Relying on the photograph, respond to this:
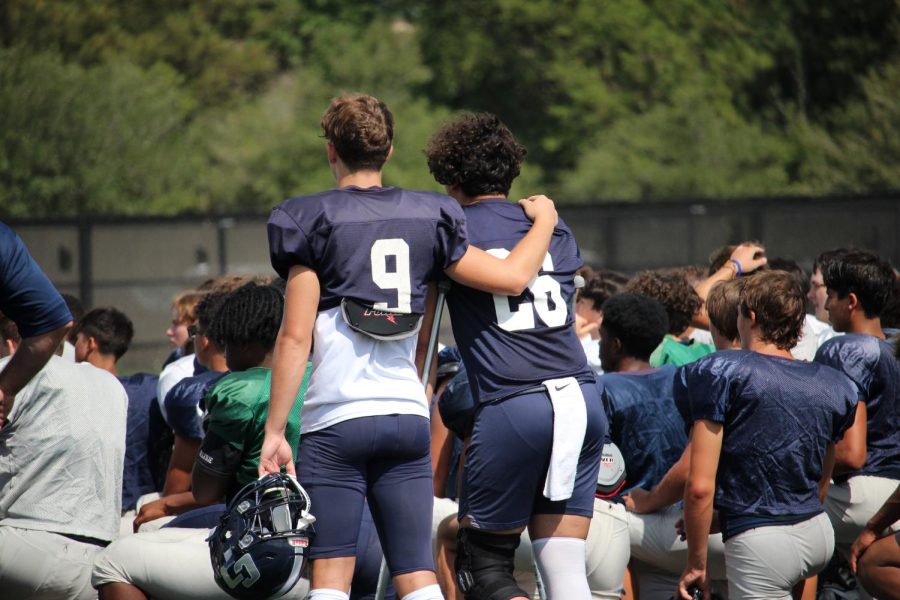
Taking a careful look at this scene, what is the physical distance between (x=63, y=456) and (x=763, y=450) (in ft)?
8.95

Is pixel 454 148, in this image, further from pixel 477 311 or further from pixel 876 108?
pixel 876 108

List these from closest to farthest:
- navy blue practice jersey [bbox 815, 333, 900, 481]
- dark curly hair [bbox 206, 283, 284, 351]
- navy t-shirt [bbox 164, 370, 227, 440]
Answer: dark curly hair [bbox 206, 283, 284, 351], navy t-shirt [bbox 164, 370, 227, 440], navy blue practice jersey [bbox 815, 333, 900, 481]

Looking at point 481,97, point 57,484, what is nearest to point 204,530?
point 57,484

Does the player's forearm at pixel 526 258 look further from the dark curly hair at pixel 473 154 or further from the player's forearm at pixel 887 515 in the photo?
the player's forearm at pixel 887 515

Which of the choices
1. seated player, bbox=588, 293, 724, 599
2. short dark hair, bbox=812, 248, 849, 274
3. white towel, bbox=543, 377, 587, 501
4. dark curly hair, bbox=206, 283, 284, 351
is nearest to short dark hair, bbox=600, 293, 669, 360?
seated player, bbox=588, 293, 724, 599

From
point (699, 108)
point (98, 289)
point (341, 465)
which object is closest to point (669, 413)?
point (341, 465)

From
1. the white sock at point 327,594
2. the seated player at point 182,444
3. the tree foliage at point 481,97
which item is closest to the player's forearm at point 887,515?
the white sock at point 327,594

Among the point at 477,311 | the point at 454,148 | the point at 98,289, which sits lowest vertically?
the point at 98,289

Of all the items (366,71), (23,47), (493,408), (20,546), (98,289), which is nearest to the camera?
(493,408)

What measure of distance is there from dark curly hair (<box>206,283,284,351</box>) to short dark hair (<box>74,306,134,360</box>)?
1962mm

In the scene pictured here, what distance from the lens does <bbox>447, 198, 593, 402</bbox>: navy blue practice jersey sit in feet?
12.6

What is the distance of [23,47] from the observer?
2848 cm

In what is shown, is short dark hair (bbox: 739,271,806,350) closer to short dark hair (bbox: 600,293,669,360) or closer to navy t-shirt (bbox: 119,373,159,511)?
short dark hair (bbox: 600,293,669,360)

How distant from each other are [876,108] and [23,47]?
837 inches
